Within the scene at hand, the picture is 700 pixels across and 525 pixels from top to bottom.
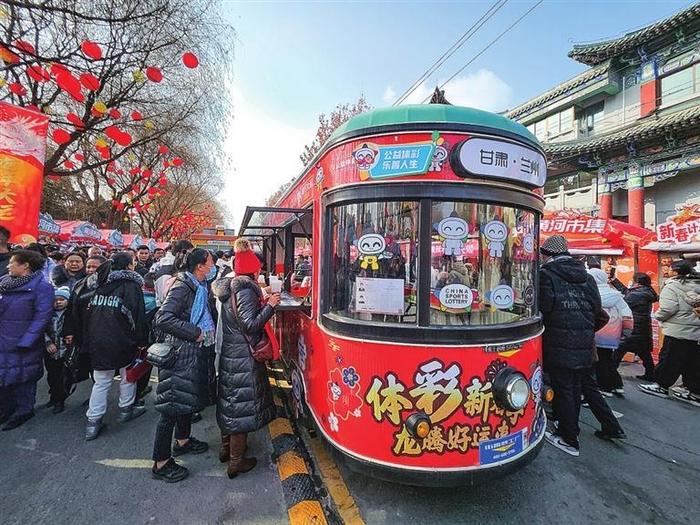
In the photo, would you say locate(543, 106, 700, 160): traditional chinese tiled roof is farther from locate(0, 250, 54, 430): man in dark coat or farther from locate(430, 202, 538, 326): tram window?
locate(0, 250, 54, 430): man in dark coat

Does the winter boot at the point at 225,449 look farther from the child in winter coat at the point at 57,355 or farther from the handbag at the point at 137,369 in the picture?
the child in winter coat at the point at 57,355

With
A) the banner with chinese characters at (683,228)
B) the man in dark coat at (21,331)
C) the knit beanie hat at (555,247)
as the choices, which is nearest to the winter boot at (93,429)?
the man in dark coat at (21,331)

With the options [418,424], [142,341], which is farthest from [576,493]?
[142,341]

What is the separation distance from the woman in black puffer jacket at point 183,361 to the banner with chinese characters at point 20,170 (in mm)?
3693

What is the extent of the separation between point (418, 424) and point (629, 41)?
22.0 metres

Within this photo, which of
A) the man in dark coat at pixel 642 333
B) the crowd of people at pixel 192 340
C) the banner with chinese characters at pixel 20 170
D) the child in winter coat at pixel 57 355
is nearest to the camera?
the crowd of people at pixel 192 340

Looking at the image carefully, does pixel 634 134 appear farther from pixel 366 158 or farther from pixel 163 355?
pixel 163 355

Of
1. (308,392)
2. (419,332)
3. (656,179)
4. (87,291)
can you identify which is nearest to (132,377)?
(87,291)

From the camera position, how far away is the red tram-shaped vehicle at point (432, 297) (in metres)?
2.37

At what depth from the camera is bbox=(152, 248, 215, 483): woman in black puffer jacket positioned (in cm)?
286

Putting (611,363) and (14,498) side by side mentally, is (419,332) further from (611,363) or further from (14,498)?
(611,363)

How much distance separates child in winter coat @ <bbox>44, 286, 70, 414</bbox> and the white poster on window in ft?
12.1

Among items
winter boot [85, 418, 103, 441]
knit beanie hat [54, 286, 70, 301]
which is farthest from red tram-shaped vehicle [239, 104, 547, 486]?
knit beanie hat [54, 286, 70, 301]

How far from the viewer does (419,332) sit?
237 cm
